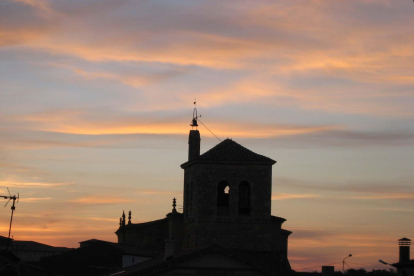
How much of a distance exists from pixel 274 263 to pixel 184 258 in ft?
52.9

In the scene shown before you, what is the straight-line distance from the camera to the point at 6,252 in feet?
60.6

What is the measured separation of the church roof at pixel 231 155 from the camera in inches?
2338

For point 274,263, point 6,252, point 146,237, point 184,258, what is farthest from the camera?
point 146,237

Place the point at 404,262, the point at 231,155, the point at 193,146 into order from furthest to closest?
the point at 193,146, the point at 231,155, the point at 404,262

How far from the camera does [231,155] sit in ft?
196

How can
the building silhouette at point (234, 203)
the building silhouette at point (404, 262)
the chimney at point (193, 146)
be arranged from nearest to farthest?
the building silhouette at point (404, 262) → the building silhouette at point (234, 203) → the chimney at point (193, 146)

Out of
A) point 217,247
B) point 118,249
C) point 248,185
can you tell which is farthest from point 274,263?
point 217,247

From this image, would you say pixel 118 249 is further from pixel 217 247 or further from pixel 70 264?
pixel 217 247

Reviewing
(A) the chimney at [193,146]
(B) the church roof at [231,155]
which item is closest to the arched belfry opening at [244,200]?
(B) the church roof at [231,155]

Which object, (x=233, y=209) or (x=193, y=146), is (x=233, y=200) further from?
(x=193, y=146)

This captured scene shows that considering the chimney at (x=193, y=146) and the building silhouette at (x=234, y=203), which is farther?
the chimney at (x=193, y=146)

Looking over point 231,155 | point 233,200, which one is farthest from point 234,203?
point 231,155

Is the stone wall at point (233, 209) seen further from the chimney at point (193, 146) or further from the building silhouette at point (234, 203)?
the chimney at point (193, 146)

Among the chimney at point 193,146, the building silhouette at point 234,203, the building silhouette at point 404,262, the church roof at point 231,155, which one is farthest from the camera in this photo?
the chimney at point 193,146
